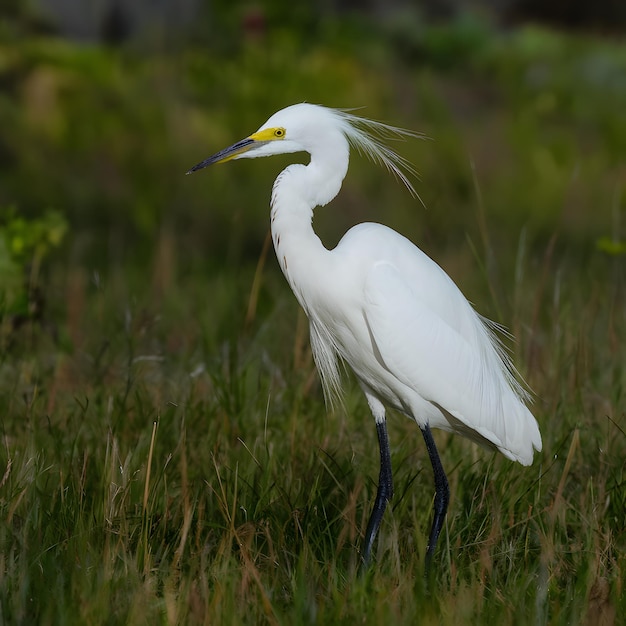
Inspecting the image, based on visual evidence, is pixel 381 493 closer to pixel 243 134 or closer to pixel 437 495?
pixel 437 495

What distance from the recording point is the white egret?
8.03ft

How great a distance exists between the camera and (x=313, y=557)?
221 centimetres

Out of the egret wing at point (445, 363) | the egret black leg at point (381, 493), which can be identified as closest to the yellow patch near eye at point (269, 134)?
the egret wing at point (445, 363)

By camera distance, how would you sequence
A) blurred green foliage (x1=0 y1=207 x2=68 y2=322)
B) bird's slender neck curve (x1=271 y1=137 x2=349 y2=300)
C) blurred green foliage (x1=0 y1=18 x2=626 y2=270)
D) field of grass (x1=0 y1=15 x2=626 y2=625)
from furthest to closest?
blurred green foliage (x1=0 y1=18 x2=626 y2=270) < blurred green foliage (x1=0 y1=207 x2=68 y2=322) < bird's slender neck curve (x1=271 y1=137 x2=349 y2=300) < field of grass (x1=0 y1=15 x2=626 y2=625)

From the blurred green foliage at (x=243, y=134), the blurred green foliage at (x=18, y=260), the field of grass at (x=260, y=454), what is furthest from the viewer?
the blurred green foliage at (x=243, y=134)

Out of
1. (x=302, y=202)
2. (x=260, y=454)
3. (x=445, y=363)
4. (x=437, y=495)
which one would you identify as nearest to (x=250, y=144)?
(x=302, y=202)

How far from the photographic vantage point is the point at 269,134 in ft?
7.98

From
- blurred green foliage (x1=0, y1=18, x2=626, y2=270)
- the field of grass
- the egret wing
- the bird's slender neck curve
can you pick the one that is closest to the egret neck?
the bird's slender neck curve

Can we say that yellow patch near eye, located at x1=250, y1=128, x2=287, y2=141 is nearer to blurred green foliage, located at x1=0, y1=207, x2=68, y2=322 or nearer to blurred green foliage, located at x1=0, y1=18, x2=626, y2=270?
blurred green foliage, located at x1=0, y1=207, x2=68, y2=322

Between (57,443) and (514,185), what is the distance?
20.0 feet

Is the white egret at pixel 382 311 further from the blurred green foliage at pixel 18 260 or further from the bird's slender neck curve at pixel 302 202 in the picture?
the blurred green foliage at pixel 18 260

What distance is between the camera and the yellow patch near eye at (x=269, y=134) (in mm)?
2426

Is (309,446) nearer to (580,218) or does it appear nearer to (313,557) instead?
(313,557)

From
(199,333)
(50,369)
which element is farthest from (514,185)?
(50,369)
